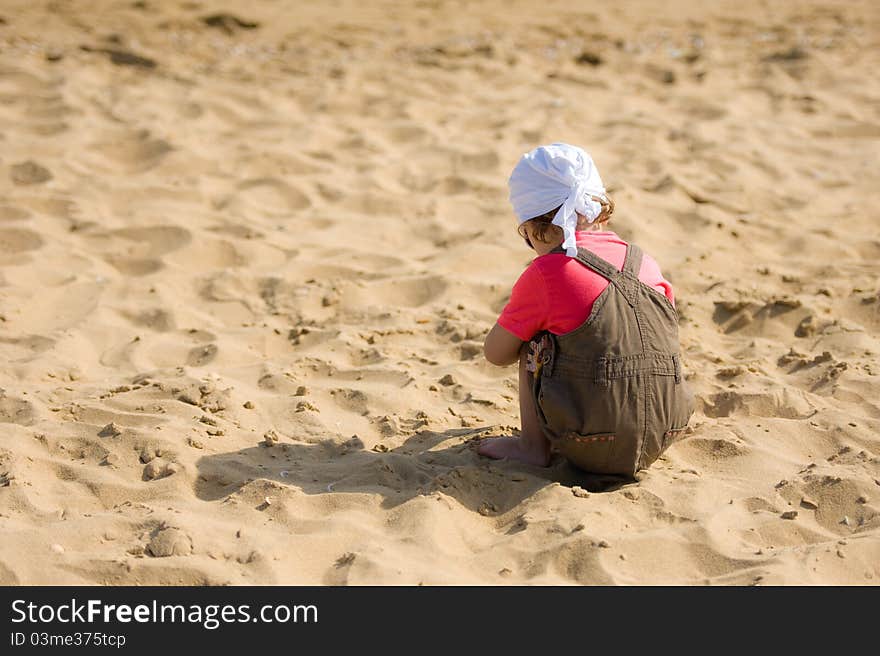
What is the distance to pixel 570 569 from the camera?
2.55 meters

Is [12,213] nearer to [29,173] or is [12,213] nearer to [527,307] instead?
[29,173]

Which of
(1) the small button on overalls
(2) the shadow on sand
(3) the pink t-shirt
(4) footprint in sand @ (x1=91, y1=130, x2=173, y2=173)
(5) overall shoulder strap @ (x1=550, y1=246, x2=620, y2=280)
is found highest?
(5) overall shoulder strap @ (x1=550, y1=246, x2=620, y2=280)

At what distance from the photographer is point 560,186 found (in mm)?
2834

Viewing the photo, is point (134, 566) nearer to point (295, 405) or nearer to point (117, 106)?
point (295, 405)

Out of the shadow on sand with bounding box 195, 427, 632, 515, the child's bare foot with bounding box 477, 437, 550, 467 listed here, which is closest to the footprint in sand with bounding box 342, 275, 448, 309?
the shadow on sand with bounding box 195, 427, 632, 515

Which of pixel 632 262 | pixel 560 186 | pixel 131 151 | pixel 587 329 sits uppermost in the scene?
pixel 560 186

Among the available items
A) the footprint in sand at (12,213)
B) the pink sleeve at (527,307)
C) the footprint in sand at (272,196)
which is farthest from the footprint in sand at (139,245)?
the pink sleeve at (527,307)

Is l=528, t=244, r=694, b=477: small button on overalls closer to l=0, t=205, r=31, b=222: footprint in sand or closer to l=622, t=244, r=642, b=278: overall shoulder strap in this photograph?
l=622, t=244, r=642, b=278: overall shoulder strap

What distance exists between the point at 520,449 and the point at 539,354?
324mm

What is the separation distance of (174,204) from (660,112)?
303cm

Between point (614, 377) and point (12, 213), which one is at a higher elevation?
point (614, 377)

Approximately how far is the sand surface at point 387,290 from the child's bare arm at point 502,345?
1.04ft

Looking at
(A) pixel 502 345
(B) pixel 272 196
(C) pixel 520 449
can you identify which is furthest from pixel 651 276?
(B) pixel 272 196

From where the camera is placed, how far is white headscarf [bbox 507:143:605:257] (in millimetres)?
2816
